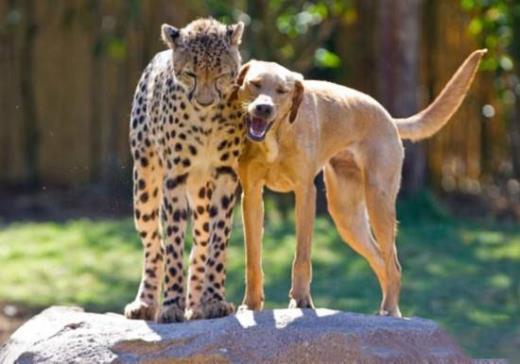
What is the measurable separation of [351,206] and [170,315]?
4.81 feet

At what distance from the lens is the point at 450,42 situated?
56.4ft

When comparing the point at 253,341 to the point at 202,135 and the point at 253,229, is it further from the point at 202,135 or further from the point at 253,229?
the point at 202,135

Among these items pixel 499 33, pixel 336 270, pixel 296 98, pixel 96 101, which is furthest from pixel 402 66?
pixel 296 98

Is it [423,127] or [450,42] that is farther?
[450,42]

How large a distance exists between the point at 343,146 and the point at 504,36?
754 centimetres

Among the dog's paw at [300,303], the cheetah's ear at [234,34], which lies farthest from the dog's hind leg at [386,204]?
the cheetah's ear at [234,34]

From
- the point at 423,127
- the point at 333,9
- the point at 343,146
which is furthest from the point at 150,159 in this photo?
the point at 333,9

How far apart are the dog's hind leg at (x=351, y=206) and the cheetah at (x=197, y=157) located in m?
0.89

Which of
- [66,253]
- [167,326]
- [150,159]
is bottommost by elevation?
[66,253]

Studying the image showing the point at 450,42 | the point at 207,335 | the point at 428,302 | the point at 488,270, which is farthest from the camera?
the point at 450,42

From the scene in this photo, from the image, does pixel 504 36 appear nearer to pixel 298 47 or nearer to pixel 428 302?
pixel 298 47

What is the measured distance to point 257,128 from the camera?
6.97 m

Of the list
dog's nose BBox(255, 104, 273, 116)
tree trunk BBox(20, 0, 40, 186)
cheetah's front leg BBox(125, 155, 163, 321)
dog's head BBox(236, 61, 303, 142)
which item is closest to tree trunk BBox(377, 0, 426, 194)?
tree trunk BBox(20, 0, 40, 186)

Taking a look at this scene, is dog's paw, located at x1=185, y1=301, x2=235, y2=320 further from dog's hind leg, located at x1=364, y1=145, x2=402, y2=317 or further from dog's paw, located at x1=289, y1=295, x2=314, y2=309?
dog's hind leg, located at x1=364, y1=145, x2=402, y2=317
